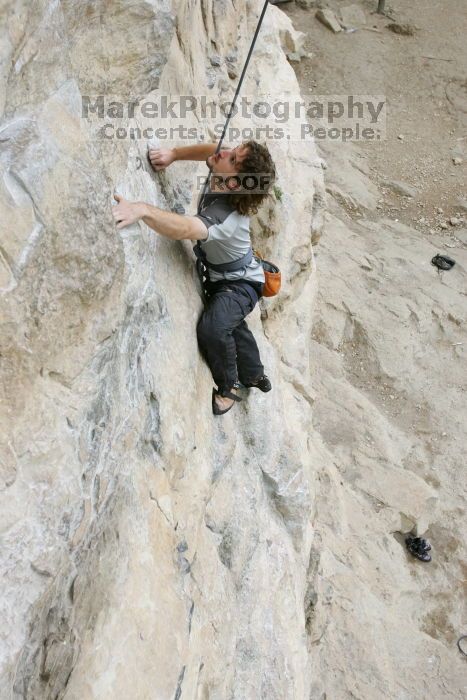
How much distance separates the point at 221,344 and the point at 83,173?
5.30 ft

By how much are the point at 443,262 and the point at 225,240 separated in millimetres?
8221

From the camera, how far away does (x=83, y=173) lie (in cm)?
231

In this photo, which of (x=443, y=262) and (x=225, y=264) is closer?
(x=225, y=264)

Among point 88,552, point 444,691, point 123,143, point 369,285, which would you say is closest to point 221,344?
point 123,143

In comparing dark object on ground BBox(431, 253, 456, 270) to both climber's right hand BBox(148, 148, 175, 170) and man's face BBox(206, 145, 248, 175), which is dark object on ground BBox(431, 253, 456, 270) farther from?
climber's right hand BBox(148, 148, 175, 170)

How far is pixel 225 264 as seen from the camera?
373 centimetres

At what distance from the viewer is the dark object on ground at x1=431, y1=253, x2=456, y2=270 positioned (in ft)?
35.1

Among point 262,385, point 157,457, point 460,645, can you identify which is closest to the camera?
point 157,457

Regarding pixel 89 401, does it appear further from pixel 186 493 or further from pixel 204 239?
pixel 204 239

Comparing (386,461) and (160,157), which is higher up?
(160,157)

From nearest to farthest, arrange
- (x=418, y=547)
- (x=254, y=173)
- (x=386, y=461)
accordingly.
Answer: (x=254, y=173) → (x=418, y=547) → (x=386, y=461)

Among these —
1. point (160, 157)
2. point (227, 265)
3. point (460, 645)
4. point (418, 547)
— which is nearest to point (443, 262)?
point (418, 547)

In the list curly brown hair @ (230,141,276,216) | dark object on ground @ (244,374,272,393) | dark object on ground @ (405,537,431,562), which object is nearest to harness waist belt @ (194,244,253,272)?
curly brown hair @ (230,141,276,216)

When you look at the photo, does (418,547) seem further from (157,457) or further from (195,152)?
(195,152)
